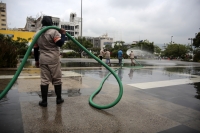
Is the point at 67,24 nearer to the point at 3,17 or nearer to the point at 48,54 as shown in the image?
the point at 3,17

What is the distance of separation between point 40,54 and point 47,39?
35 cm

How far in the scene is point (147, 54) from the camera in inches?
2203

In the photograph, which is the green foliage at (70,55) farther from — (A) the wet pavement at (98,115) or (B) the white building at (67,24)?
(B) the white building at (67,24)

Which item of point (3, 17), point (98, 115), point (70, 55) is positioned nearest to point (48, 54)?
point (98, 115)

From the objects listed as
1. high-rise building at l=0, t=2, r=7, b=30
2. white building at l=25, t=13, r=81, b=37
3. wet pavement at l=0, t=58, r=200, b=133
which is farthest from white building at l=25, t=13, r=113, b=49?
wet pavement at l=0, t=58, r=200, b=133

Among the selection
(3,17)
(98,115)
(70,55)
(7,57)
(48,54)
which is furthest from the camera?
(3,17)

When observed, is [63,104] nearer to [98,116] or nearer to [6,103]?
[98,116]

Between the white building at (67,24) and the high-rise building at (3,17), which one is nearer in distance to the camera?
the white building at (67,24)

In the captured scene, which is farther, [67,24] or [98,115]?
[67,24]

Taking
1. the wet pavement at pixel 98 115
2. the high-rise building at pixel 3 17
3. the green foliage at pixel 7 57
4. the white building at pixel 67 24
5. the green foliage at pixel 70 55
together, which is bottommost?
the wet pavement at pixel 98 115

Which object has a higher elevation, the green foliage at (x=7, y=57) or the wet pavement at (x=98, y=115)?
the green foliage at (x=7, y=57)

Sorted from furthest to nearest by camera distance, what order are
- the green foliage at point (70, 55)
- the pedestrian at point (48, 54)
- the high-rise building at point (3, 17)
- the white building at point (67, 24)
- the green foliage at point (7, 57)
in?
the high-rise building at point (3, 17)
the white building at point (67, 24)
the green foliage at point (70, 55)
the green foliage at point (7, 57)
the pedestrian at point (48, 54)

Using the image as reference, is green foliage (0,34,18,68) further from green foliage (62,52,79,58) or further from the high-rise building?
the high-rise building

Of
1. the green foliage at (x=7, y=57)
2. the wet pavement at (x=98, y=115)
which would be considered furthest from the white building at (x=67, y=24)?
the wet pavement at (x=98, y=115)
